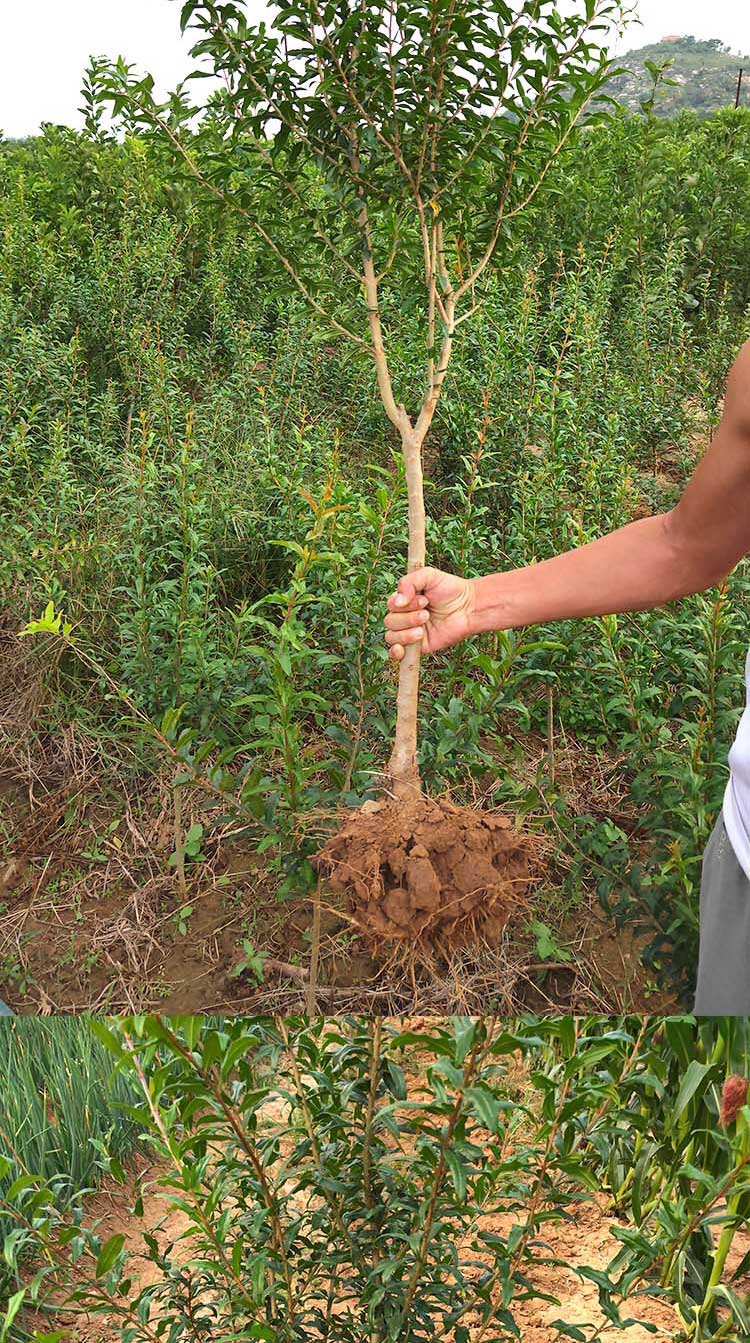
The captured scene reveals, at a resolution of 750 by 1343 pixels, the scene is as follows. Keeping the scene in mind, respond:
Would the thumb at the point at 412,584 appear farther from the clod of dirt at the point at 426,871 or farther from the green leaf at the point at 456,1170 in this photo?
the green leaf at the point at 456,1170

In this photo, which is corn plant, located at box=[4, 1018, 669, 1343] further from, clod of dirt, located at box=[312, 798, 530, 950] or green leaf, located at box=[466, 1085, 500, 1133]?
clod of dirt, located at box=[312, 798, 530, 950]

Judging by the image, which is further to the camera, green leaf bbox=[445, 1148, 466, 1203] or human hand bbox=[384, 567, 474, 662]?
human hand bbox=[384, 567, 474, 662]

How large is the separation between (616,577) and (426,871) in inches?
26.9

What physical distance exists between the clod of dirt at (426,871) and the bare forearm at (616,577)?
47 centimetres

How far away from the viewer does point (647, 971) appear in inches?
102

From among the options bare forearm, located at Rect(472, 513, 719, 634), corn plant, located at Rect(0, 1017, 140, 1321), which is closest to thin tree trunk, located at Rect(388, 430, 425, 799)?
bare forearm, located at Rect(472, 513, 719, 634)

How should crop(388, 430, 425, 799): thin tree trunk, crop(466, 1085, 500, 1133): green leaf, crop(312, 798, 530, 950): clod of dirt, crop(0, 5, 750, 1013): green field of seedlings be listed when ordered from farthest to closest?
crop(0, 5, 750, 1013): green field of seedlings < crop(388, 430, 425, 799): thin tree trunk < crop(312, 798, 530, 950): clod of dirt < crop(466, 1085, 500, 1133): green leaf

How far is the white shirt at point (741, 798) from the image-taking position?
1.58 meters

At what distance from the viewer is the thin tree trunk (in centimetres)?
215

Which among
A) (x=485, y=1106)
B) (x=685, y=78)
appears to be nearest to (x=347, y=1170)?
(x=485, y=1106)

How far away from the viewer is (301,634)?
89.9 inches

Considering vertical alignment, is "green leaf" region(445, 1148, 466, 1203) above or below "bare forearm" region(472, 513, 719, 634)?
below

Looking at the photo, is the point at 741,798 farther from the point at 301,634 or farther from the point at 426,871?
the point at 301,634

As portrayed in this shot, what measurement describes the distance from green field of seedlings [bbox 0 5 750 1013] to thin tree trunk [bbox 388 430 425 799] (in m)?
0.15
